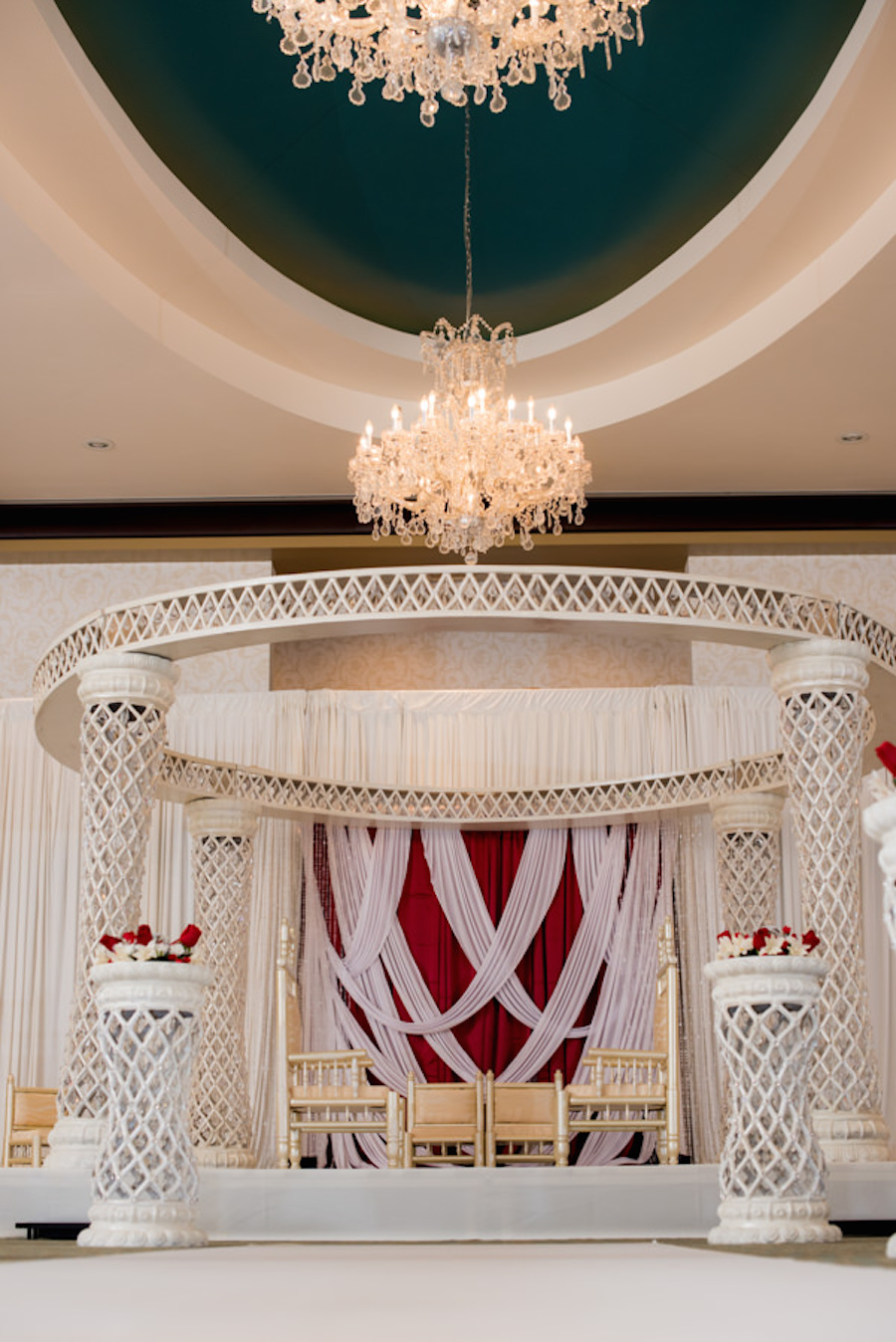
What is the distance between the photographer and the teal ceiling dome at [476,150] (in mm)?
8508

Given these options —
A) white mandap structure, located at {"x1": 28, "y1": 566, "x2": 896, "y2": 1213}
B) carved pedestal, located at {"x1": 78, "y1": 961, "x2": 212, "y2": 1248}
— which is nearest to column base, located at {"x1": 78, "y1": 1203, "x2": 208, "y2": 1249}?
carved pedestal, located at {"x1": 78, "y1": 961, "x2": 212, "y2": 1248}

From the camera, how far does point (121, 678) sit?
773 cm

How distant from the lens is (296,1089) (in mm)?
8438

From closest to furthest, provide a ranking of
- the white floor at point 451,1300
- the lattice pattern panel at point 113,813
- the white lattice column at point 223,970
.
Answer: the white floor at point 451,1300
the lattice pattern panel at point 113,813
the white lattice column at point 223,970

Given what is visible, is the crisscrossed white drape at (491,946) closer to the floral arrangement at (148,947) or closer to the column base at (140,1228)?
the floral arrangement at (148,947)

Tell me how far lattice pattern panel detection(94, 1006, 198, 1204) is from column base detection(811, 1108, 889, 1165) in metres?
3.12

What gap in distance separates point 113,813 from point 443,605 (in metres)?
1.99

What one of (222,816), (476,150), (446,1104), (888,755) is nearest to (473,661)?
(222,816)

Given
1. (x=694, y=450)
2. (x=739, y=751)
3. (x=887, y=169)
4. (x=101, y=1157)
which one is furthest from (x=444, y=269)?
(x=101, y=1157)

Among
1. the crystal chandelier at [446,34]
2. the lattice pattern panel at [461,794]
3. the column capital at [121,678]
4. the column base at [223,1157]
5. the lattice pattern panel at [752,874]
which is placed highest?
the crystal chandelier at [446,34]

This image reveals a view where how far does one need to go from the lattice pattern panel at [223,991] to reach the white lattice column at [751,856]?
3150mm

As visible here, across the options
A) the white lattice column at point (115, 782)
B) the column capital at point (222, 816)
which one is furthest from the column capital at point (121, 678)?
the column capital at point (222, 816)

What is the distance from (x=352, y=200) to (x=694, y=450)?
321cm

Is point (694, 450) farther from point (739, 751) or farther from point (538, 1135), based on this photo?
point (538, 1135)
